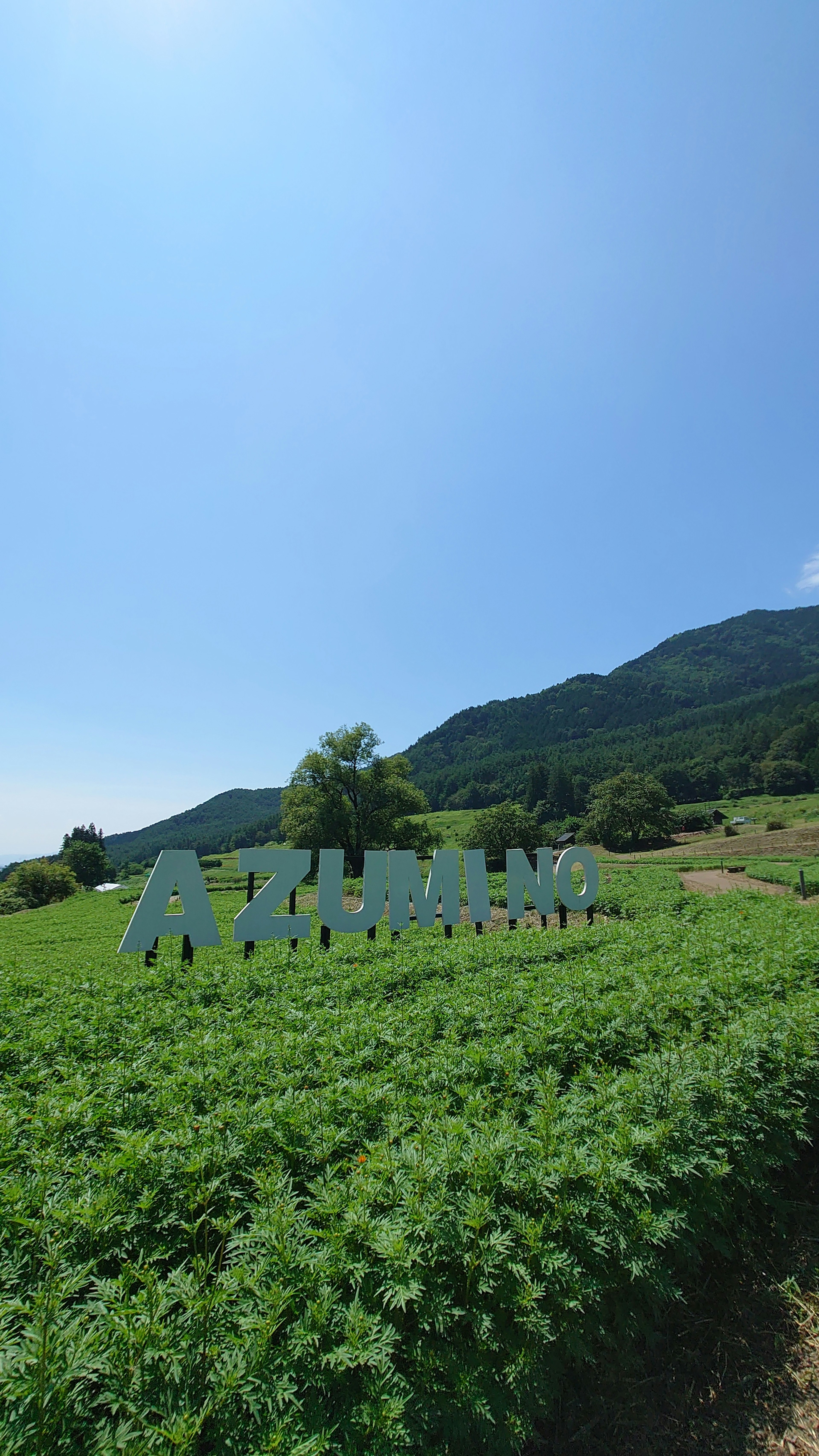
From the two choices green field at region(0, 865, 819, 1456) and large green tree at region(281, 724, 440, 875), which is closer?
green field at region(0, 865, 819, 1456)

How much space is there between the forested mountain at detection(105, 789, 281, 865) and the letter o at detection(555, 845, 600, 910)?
8791cm

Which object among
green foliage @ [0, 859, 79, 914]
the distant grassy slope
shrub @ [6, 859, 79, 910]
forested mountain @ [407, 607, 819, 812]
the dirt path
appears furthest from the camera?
forested mountain @ [407, 607, 819, 812]

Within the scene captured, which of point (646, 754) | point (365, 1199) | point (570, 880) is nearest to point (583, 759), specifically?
point (646, 754)

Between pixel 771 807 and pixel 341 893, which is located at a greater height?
pixel 341 893

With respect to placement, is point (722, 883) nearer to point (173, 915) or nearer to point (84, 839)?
point (173, 915)

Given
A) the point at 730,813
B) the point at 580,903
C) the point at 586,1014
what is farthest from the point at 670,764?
the point at 586,1014

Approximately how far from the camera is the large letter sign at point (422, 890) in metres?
12.1

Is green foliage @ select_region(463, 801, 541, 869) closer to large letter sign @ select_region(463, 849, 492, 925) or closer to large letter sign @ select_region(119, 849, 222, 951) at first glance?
large letter sign @ select_region(463, 849, 492, 925)

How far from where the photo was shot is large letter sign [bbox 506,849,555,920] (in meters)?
13.6

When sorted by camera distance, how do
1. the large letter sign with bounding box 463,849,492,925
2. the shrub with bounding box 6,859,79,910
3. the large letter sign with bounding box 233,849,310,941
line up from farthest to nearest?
the shrub with bounding box 6,859,79,910 < the large letter sign with bounding box 463,849,492,925 < the large letter sign with bounding box 233,849,310,941

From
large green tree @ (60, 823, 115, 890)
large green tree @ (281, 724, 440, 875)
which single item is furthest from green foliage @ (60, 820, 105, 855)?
large green tree @ (281, 724, 440, 875)

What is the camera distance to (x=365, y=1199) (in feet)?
9.84

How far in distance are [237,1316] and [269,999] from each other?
5.38m

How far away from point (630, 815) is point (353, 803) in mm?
40915
